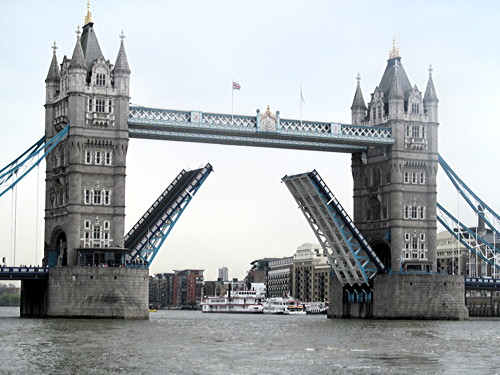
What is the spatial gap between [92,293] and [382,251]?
28330 millimetres

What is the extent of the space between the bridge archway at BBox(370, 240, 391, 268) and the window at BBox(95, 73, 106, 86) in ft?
90.2

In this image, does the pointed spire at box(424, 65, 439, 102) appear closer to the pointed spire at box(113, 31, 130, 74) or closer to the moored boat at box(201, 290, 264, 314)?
the pointed spire at box(113, 31, 130, 74)

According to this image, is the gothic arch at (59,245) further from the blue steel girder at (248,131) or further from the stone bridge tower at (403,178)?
the stone bridge tower at (403,178)

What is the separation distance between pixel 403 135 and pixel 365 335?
30809 mm

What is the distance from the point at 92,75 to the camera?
76938 mm

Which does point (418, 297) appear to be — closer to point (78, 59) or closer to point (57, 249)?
point (57, 249)

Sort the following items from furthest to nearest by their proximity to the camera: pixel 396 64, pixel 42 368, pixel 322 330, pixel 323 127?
1. pixel 396 64
2. pixel 323 127
3. pixel 322 330
4. pixel 42 368

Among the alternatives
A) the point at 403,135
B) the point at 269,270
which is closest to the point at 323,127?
the point at 403,135

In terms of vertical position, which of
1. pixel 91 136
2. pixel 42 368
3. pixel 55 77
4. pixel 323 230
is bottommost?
pixel 42 368

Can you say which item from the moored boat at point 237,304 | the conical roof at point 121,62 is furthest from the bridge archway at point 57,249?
the moored boat at point 237,304

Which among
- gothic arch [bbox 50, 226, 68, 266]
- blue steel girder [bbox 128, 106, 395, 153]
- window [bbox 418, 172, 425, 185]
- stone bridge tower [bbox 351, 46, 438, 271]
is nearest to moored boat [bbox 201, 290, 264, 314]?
stone bridge tower [bbox 351, 46, 438, 271]

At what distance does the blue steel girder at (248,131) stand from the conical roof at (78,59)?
5.12 m

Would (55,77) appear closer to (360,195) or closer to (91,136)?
(91,136)

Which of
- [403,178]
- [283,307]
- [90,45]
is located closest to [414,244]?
[403,178]
